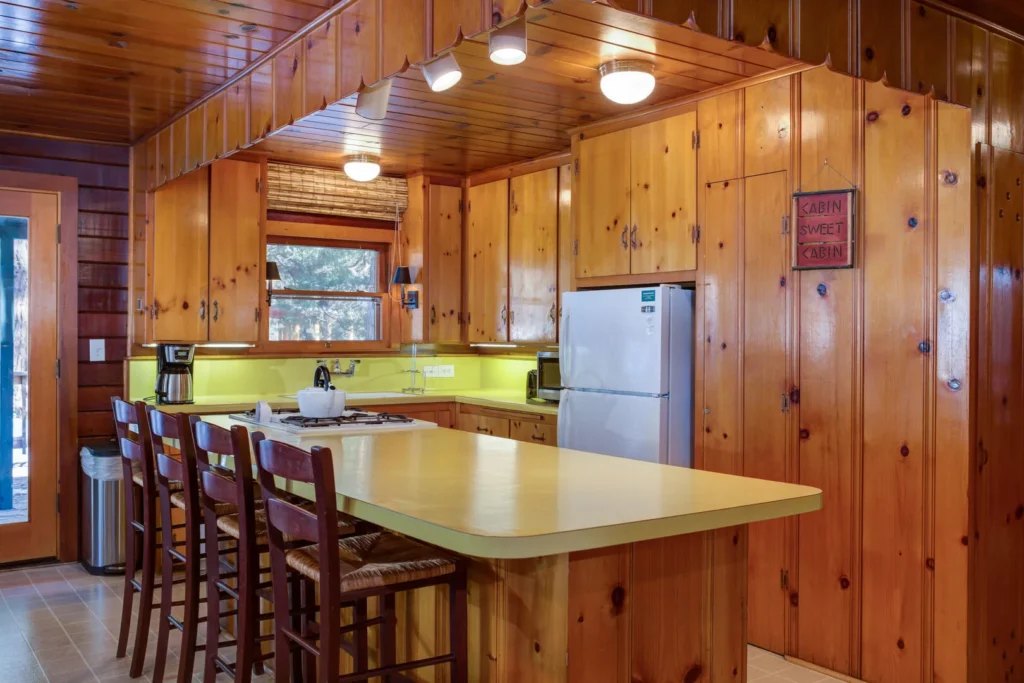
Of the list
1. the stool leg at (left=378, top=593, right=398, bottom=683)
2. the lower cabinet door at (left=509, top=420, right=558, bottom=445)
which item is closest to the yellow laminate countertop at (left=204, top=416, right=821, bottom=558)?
the stool leg at (left=378, top=593, right=398, bottom=683)

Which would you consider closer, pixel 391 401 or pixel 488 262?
A: pixel 391 401

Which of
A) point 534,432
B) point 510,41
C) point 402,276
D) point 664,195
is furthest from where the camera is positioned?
point 402,276

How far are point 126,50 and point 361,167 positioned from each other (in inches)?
75.8

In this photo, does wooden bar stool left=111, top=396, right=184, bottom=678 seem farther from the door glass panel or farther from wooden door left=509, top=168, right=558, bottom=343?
wooden door left=509, top=168, right=558, bottom=343

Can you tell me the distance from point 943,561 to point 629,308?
5.35 ft

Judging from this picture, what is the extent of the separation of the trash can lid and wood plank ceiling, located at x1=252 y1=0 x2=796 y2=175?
1896 mm

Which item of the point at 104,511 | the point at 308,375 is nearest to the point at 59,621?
the point at 104,511

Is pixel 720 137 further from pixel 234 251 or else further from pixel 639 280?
pixel 234 251

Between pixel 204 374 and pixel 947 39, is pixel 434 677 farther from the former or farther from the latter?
pixel 204 374

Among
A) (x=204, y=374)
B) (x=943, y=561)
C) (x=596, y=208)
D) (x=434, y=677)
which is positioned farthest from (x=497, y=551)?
(x=204, y=374)

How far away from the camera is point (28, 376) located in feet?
16.1

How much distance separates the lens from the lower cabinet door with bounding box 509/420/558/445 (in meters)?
4.75

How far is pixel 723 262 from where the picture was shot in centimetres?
377

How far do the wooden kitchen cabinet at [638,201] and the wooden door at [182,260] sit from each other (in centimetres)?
225
